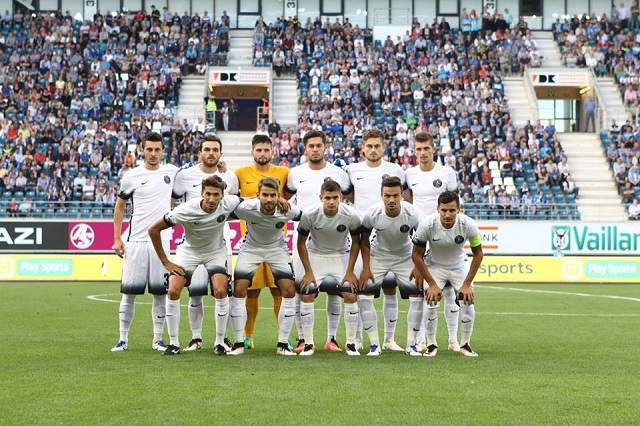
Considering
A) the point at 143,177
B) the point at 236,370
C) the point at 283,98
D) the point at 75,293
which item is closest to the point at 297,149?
the point at 283,98

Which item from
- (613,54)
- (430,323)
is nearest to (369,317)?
(430,323)

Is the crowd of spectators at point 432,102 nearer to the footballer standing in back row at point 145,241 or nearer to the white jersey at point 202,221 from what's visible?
the footballer standing in back row at point 145,241

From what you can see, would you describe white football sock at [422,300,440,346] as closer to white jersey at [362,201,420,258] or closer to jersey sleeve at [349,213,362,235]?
white jersey at [362,201,420,258]

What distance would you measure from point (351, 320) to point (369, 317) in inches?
8.4

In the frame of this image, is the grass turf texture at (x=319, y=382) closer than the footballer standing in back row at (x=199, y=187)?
Answer: Yes

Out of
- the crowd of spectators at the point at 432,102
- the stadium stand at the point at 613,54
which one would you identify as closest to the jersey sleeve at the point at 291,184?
the crowd of spectators at the point at 432,102

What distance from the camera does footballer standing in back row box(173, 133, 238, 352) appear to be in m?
11.6

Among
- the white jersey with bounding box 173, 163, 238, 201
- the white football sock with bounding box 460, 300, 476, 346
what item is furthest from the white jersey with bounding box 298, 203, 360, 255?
the white football sock with bounding box 460, 300, 476, 346

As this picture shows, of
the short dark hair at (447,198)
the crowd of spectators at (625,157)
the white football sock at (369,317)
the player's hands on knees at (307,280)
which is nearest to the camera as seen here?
the short dark hair at (447,198)

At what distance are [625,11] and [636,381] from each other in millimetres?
44679

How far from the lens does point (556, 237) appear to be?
35875 millimetres

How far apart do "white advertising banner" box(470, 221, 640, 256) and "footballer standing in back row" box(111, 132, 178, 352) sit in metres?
24.4

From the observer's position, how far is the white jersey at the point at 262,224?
11.3 metres

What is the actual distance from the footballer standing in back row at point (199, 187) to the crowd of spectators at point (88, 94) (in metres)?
23.6
